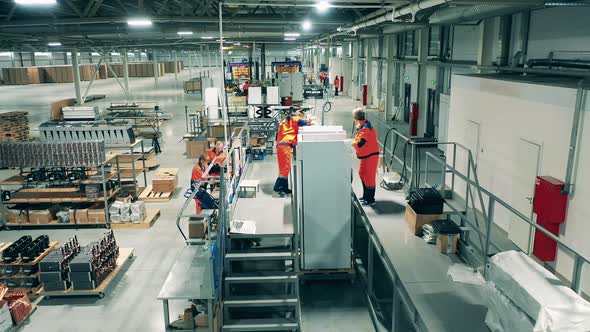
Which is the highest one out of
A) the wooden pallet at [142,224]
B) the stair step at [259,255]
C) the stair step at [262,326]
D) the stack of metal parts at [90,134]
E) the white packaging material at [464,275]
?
the stack of metal parts at [90,134]

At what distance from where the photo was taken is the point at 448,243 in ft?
19.9

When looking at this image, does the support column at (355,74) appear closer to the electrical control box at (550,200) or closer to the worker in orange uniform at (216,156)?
the worker in orange uniform at (216,156)

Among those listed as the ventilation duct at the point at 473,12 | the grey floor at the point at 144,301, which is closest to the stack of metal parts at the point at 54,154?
the grey floor at the point at 144,301

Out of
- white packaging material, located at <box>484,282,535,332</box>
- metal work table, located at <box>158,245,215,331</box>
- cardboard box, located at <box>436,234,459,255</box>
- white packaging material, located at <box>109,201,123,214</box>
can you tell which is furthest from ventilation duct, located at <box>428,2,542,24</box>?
white packaging material, located at <box>109,201,123,214</box>

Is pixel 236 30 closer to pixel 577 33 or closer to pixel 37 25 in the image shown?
pixel 37 25

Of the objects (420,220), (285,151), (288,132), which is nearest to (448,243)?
(420,220)

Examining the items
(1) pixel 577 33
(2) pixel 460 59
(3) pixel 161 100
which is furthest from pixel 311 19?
(3) pixel 161 100

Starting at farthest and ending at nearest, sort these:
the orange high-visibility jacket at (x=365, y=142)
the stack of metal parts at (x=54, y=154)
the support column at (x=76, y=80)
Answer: the support column at (x=76, y=80) → the stack of metal parts at (x=54, y=154) → the orange high-visibility jacket at (x=365, y=142)

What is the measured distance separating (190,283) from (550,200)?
17.0 ft

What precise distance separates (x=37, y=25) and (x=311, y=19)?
778 centimetres

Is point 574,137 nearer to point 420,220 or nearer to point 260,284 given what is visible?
point 420,220

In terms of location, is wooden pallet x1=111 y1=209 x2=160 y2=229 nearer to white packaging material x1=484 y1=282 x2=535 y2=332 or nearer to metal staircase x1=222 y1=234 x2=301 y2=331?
metal staircase x1=222 y1=234 x2=301 y2=331

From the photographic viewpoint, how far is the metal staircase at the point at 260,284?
5.99 metres

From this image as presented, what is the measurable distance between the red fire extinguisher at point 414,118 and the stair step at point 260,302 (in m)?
12.2
